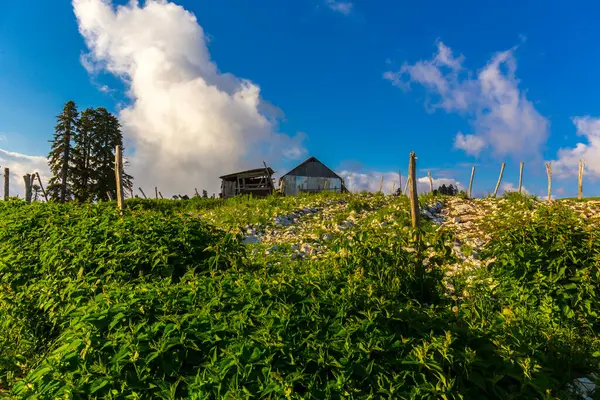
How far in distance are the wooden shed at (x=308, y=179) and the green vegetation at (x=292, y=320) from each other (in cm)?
3058

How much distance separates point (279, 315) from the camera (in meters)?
3.05

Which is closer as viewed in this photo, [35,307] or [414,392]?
[414,392]

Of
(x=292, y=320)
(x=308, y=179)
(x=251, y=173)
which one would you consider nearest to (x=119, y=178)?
(x=292, y=320)

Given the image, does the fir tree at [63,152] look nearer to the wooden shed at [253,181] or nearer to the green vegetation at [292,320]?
the wooden shed at [253,181]

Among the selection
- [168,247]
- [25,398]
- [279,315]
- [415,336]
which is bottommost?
[25,398]

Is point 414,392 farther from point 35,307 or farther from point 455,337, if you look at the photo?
point 35,307

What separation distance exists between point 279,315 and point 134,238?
12.2 ft

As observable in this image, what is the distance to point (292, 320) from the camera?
306 centimetres

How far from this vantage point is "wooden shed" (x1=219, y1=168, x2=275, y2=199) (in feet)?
120

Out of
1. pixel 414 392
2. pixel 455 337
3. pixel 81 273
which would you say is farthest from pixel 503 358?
pixel 81 273

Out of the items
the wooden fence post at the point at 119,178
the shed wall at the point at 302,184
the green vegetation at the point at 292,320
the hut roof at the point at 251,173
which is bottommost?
the green vegetation at the point at 292,320

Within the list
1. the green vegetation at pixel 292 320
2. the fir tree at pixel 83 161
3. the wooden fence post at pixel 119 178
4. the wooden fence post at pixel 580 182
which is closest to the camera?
the green vegetation at pixel 292 320

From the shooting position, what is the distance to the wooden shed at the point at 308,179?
37.2 m

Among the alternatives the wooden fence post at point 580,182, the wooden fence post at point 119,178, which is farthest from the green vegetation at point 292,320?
the wooden fence post at point 580,182
